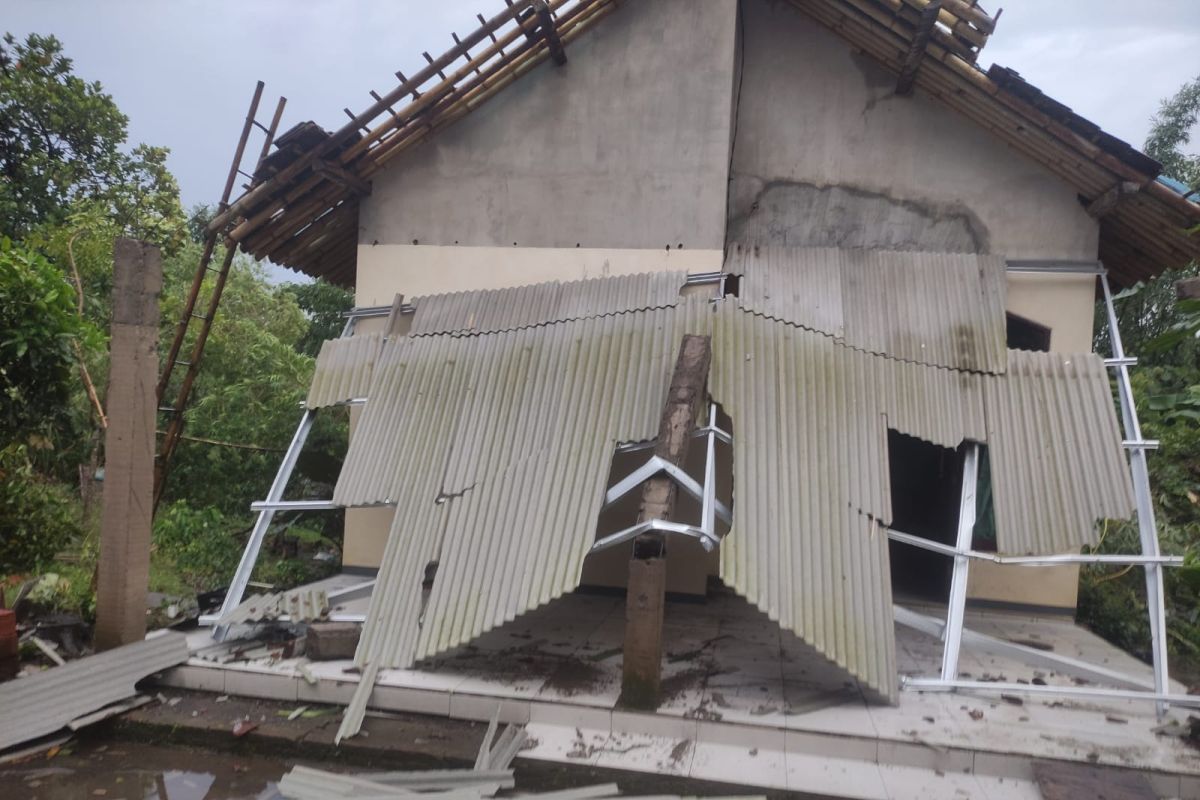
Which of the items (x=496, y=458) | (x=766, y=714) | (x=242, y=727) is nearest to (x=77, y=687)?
(x=242, y=727)

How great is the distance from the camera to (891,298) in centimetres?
626

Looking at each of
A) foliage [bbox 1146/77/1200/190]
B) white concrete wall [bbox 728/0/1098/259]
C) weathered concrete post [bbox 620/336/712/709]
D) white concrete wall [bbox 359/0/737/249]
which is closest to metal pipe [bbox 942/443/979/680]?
weathered concrete post [bbox 620/336/712/709]

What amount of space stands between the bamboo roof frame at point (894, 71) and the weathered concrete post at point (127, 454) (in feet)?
6.05

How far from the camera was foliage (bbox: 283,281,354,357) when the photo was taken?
16547mm

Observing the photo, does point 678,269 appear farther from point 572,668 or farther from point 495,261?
point 572,668

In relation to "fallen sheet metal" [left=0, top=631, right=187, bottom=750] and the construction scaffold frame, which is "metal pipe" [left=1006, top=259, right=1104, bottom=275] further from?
"fallen sheet metal" [left=0, top=631, right=187, bottom=750]

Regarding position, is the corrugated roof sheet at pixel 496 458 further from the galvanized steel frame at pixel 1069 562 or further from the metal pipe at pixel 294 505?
the galvanized steel frame at pixel 1069 562

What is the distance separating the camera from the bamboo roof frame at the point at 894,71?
598cm

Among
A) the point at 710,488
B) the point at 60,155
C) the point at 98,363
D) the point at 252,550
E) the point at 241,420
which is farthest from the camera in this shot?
the point at 60,155

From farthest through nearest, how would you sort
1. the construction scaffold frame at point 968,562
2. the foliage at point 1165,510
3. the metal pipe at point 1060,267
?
the metal pipe at point 1060,267 → the foliage at point 1165,510 → the construction scaffold frame at point 968,562

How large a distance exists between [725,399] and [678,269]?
2.39 meters

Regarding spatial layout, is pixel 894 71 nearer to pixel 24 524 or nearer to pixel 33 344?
pixel 33 344

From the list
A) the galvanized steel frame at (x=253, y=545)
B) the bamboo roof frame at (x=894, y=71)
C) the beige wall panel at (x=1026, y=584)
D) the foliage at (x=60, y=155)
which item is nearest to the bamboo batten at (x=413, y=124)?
the bamboo roof frame at (x=894, y=71)

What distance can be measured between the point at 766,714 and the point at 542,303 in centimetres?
382
